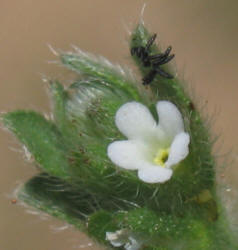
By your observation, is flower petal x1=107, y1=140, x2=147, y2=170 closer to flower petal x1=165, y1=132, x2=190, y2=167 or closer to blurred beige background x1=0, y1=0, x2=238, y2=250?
flower petal x1=165, y1=132, x2=190, y2=167

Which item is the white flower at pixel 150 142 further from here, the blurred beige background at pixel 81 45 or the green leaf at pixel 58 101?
the blurred beige background at pixel 81 45

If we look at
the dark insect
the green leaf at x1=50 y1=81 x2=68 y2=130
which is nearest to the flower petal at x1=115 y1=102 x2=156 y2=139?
the dark insect

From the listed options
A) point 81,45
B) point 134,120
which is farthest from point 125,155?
point 81,45

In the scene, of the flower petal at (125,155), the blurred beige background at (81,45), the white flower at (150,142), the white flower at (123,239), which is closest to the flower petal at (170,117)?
the white flower at (150,142)

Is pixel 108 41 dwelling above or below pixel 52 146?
above

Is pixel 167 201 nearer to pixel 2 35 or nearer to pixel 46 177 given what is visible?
pixel 46 177

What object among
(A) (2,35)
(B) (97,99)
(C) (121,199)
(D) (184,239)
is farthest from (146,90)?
(A) (2,35)
